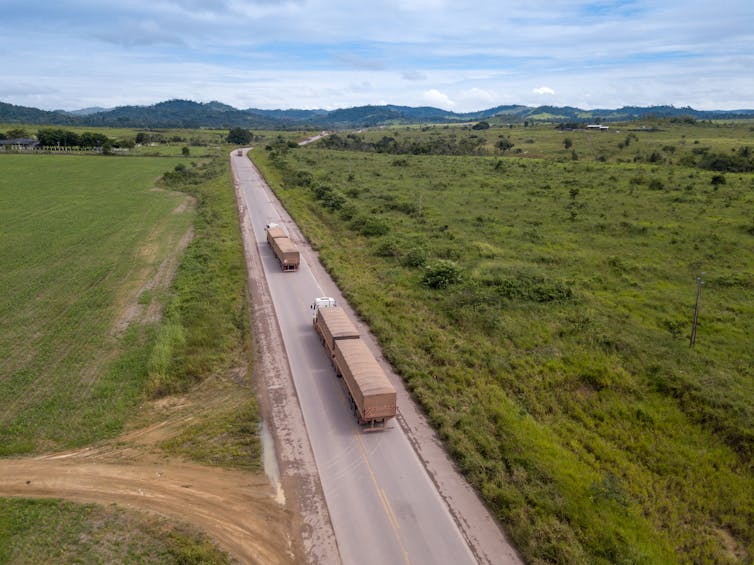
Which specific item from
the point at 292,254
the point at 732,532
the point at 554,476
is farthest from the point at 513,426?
the point at 292,254

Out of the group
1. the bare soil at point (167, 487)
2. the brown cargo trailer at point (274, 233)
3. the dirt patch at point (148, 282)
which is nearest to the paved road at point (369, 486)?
the bare soil at point (167, 487)

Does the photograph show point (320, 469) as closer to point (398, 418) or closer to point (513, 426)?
point (398, 418)

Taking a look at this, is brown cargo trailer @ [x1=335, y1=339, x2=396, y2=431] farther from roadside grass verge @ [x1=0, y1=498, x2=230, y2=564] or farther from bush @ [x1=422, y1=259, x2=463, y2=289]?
bush @ [x1=422, y1=259, x2=463, y2=289]

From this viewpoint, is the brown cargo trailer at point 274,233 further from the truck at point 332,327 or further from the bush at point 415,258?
the truck at point 332,327

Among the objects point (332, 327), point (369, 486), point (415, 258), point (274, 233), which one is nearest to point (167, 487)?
point (369, 486)

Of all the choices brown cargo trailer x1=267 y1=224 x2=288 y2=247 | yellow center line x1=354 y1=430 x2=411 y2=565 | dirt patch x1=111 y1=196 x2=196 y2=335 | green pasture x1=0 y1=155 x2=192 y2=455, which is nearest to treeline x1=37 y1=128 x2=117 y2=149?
green pasture x1=0 y1=155 x2=192 y2=455

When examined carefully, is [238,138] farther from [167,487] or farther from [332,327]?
[167,487]
